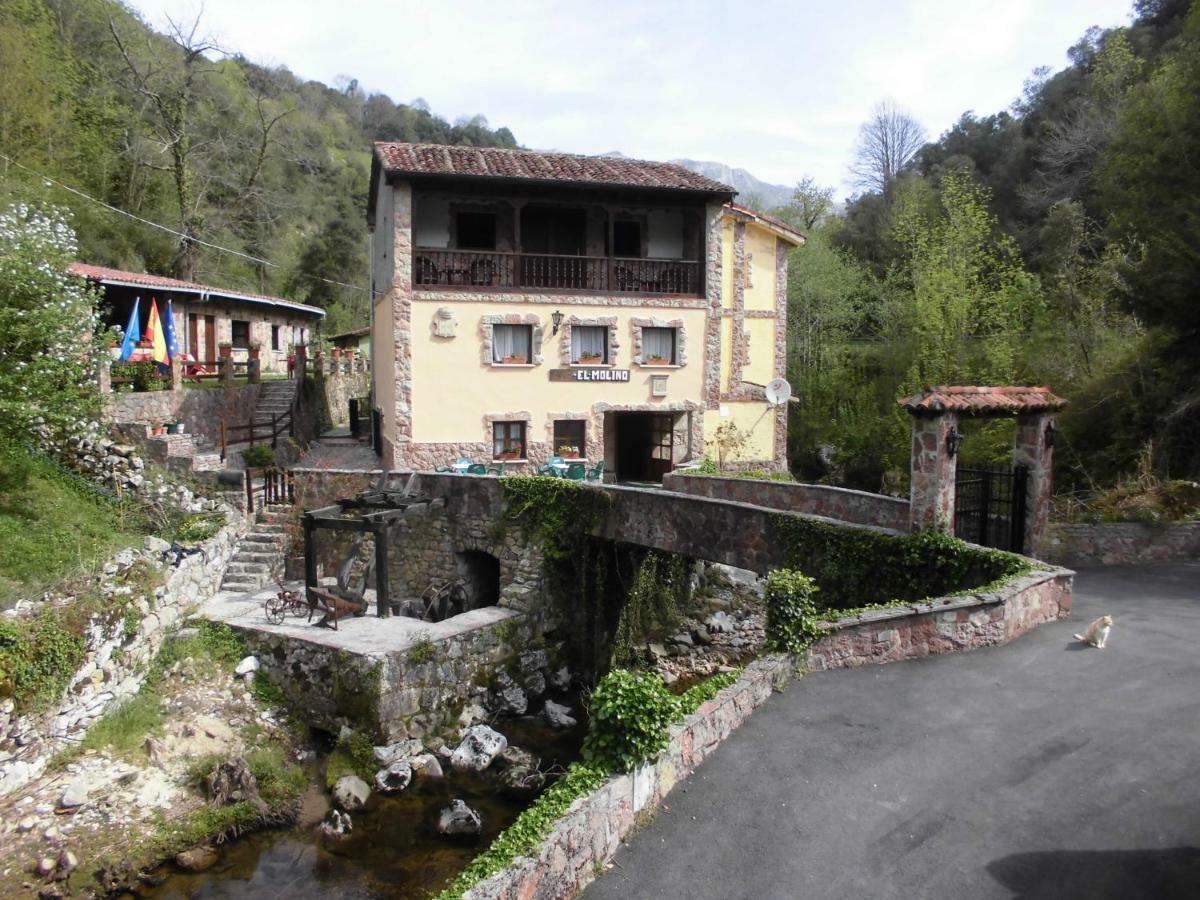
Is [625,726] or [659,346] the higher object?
[659,346]

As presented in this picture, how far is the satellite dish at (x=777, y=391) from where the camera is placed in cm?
2478

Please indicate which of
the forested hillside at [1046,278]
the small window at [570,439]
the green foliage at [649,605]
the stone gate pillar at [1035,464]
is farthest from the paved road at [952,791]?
the small window at [570,439]

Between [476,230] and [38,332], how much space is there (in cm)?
1158

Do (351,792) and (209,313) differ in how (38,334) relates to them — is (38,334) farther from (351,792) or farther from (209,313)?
(209,313)

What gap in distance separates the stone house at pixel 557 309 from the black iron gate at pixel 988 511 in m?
10.3

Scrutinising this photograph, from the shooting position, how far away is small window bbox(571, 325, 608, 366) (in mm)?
23031

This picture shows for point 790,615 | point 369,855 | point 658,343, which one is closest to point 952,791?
point 790,615

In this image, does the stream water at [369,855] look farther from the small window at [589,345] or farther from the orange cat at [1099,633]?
the small window at [589,345]

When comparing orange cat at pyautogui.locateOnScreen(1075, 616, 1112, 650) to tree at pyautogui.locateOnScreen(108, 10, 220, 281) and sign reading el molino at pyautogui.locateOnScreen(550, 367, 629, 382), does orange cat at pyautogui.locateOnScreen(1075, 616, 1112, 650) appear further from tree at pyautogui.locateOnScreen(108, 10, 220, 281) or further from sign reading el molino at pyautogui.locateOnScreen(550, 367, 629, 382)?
tree at pyautogui.locateOnScreen(108, 10, 220, 281)

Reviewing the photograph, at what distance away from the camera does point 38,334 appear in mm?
14586

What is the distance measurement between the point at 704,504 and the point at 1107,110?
30108mm

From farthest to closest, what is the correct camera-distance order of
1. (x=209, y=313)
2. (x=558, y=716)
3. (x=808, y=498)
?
(x=209, y=313) < (x=808, y=498) < (x=558, y=716)

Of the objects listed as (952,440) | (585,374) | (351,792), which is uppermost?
(585,374)

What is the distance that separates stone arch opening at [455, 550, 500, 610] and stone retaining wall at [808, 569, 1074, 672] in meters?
10.4
